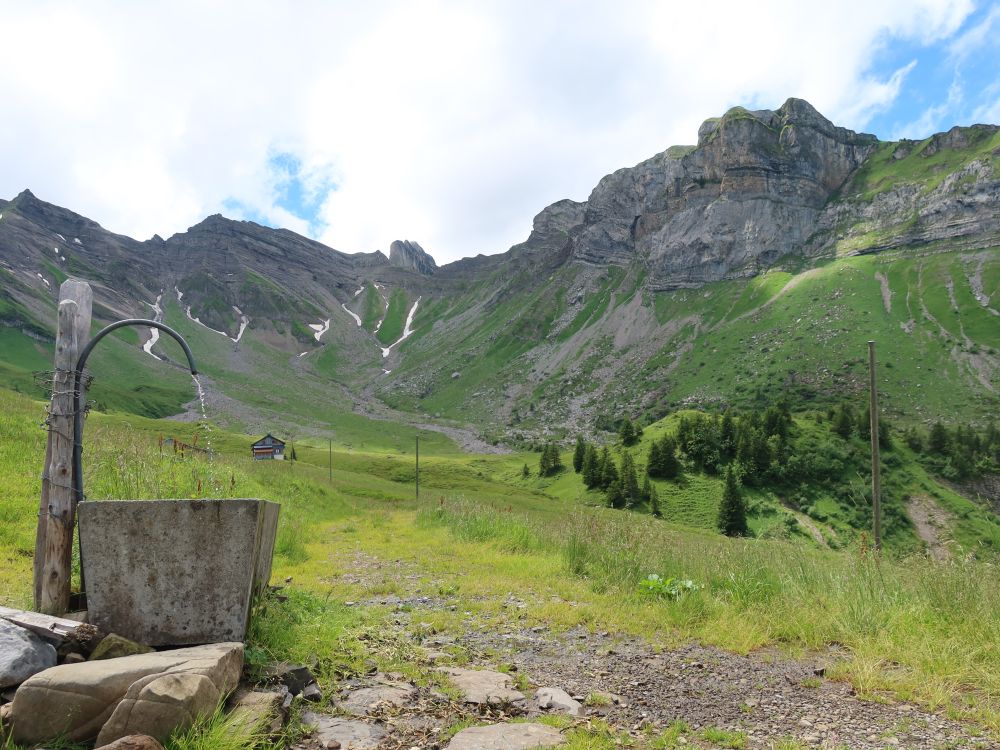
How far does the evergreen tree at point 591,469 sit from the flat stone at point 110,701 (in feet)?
228

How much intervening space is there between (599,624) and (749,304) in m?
176

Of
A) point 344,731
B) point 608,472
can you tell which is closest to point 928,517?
point 608,472

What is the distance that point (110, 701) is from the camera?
4.59 meters

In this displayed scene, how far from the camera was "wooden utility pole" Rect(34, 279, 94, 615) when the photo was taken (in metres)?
6.42

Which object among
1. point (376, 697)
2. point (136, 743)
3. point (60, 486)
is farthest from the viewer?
point (60, 486)

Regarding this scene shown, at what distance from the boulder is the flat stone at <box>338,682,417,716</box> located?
2.28 meters

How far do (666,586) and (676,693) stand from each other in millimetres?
3651

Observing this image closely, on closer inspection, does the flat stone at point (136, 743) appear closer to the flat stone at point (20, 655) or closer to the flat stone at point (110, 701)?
the flat stone at point (110, 701)

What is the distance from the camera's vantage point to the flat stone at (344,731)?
4.92 m

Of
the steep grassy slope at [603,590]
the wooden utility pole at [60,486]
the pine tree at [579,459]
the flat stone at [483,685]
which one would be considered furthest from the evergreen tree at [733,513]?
the wooden utility pole at [60,486]

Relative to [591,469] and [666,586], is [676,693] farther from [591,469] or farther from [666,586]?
[591,469]

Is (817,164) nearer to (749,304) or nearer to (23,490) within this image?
(749,304)

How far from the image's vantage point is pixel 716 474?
6519cm

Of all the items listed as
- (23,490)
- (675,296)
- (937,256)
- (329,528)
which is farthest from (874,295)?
(23,490)
